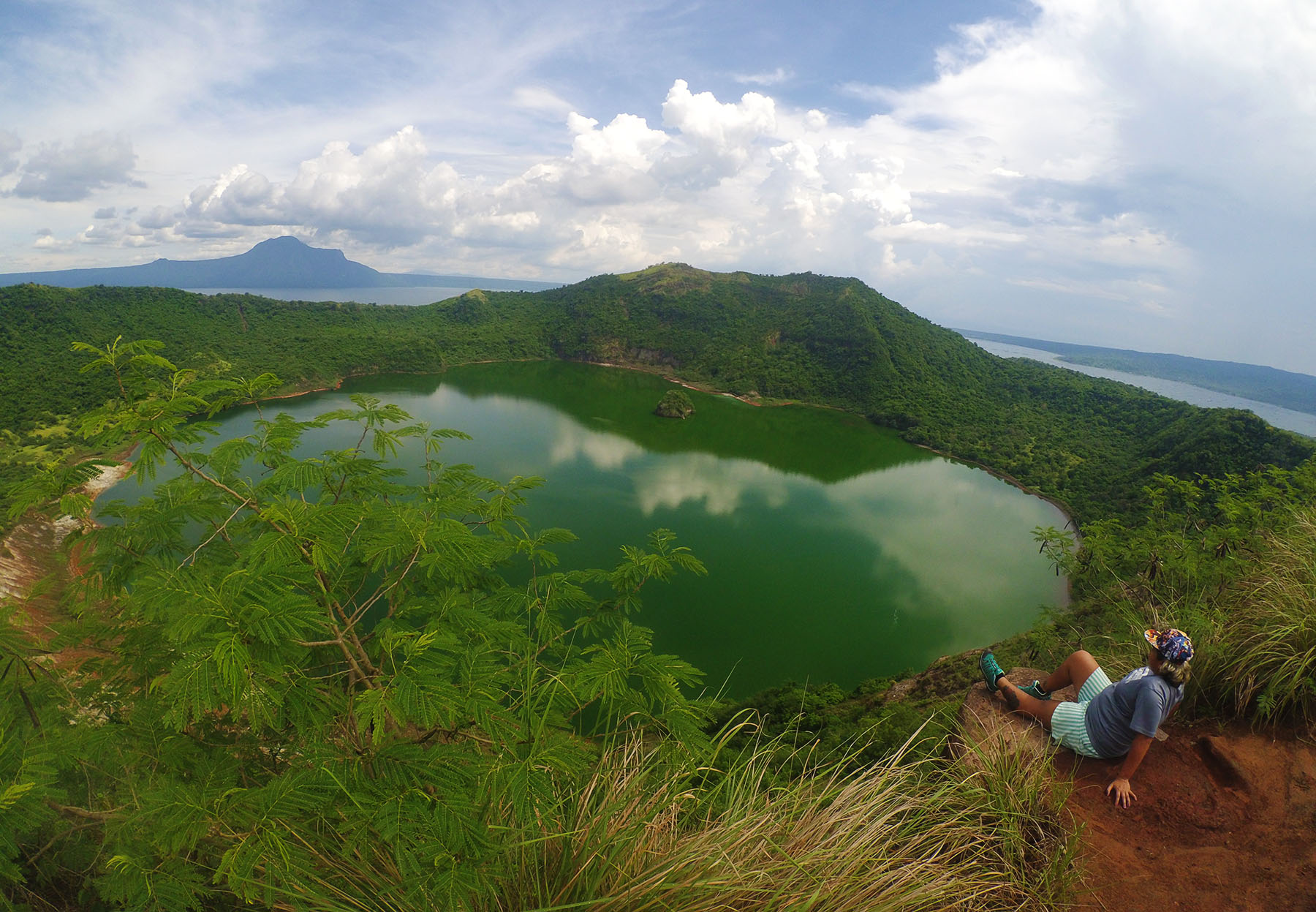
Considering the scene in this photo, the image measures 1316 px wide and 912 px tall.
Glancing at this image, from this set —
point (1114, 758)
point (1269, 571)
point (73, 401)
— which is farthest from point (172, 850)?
point (73, 401)

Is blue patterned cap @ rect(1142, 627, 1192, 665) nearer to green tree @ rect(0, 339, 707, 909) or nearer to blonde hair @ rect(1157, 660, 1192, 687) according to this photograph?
blonde hair @ rect(1157, 660, 1192, 687)

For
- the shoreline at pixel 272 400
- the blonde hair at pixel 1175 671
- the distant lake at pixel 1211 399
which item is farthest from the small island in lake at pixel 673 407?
the distant lake at pixel 1211 399

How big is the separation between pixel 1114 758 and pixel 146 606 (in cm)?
468

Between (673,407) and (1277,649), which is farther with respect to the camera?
(673,407)

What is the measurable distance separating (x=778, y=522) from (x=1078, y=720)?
21.2 m

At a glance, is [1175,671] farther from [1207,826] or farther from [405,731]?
[405,731]

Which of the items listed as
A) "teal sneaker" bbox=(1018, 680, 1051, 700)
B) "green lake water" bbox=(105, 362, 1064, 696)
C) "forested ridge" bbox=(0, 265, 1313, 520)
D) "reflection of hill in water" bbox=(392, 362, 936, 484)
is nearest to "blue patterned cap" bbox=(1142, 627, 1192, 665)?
"teal sneaker" bbox=(1018, 680, 1051, 700)

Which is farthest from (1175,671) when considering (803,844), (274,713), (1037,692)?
(274,713)

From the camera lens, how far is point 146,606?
1.99m

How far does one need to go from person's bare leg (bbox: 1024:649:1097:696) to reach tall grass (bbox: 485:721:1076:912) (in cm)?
125

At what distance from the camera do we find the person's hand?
8.14 feet

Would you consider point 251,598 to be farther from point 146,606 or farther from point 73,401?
point 73,401

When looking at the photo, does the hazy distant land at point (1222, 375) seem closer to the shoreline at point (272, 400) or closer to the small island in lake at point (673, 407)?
the shoreline at point (272, 400)

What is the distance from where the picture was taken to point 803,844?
1.80m
